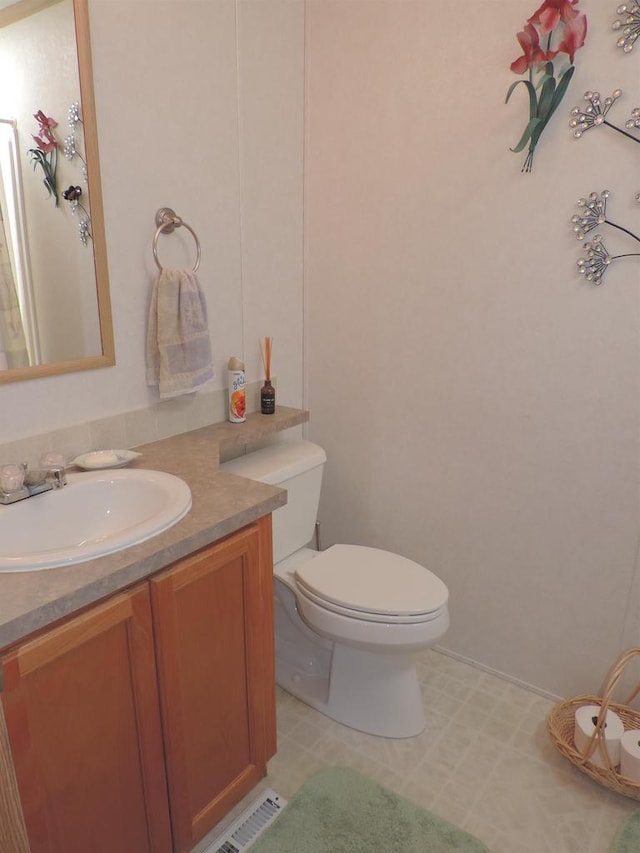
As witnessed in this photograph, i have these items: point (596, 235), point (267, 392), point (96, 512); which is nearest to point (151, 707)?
point (96, 512)

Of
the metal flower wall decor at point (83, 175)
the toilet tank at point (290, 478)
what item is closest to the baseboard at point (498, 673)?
the toilet tank at point (290, 478)

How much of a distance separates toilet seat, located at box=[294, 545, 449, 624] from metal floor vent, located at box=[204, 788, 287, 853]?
1.66ft

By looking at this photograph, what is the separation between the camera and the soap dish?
4.63ft

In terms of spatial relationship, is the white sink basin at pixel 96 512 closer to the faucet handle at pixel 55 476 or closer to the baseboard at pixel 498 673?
the faucet handle at pixel 55 476

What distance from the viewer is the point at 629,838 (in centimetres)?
143

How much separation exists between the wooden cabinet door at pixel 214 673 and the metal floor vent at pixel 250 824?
7 centimetres

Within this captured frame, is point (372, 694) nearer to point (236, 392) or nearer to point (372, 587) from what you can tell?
point (372, 587)

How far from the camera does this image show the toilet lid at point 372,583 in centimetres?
162

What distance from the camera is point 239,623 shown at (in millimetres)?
1336

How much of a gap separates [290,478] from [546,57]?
134cm

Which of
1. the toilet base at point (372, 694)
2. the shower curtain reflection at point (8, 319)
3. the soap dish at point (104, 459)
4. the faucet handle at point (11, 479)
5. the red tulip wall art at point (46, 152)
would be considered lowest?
the toilet base at point (372, 694)

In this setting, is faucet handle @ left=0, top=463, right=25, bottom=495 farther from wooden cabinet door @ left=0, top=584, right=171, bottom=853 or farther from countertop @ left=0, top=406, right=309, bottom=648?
wooden cabinet door @ left=0, top=584, right=171, bottom=853

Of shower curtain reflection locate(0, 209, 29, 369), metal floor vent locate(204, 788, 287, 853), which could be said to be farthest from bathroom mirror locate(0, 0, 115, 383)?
metal floor vent locate(204, 788, 287, 853)

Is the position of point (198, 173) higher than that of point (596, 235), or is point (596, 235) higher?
point (198, 173)
